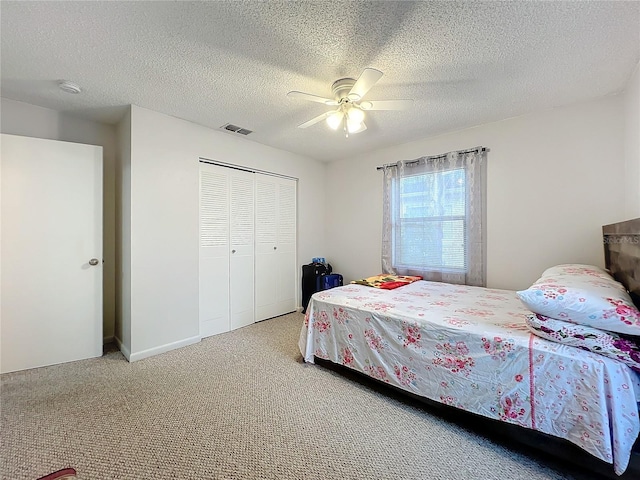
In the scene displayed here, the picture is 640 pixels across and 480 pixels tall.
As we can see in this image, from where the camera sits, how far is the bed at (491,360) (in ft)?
4.04

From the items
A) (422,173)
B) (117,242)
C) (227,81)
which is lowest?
(117,242)

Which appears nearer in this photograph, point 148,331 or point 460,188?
point 148,331

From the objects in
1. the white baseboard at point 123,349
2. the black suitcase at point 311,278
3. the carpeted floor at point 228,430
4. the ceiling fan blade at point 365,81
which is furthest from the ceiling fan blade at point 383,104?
the white baseboard at point 123,349

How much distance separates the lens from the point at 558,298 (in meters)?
1.42

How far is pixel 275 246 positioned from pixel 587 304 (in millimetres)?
3268

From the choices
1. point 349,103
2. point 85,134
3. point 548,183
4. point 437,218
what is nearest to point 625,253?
point 548,183

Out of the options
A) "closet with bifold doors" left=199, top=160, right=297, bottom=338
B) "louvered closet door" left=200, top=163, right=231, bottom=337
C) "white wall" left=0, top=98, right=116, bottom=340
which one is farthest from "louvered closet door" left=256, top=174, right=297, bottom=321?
"white wall" left=0, top=98, right=116, bottom=340

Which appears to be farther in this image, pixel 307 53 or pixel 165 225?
pixel 165 225

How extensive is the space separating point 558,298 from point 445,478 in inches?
43.2

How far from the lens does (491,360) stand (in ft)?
5.02

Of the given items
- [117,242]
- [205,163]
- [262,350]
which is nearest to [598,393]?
[262,350]

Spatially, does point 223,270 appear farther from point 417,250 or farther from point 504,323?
point 504,323

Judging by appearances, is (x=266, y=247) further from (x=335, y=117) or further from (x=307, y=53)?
(x=307, y=53)

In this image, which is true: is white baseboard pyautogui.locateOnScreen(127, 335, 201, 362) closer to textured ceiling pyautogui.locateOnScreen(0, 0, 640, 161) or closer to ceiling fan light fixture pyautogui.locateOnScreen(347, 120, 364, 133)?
textured ceiling pyautogui.locateOnScreen(0, 0, 640, 161)
